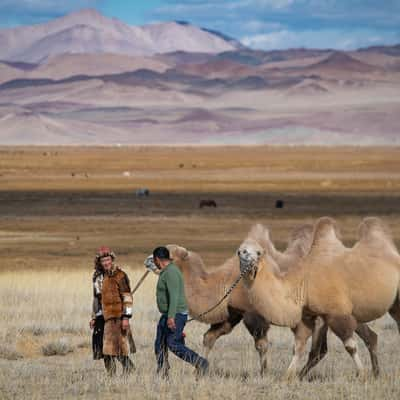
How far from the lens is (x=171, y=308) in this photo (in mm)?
9492

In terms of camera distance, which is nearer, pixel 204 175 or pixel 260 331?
pixel 260 331

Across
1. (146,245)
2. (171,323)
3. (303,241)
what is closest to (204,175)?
(146,245)

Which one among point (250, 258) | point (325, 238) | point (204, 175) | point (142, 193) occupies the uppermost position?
point (204, 175)

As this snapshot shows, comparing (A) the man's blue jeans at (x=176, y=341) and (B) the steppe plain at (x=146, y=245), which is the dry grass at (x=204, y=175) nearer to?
(B) the steppe plain at (x=146, y=245)

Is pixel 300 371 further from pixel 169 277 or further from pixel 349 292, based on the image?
pixel 169 277

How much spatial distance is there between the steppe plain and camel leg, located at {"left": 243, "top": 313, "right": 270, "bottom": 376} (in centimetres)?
26

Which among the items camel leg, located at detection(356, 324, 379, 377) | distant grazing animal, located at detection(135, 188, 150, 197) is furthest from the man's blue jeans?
distant grazing animal, located at detection(135, 188, 150, 197)

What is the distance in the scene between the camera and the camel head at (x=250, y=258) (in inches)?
367

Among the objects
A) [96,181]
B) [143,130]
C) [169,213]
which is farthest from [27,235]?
[143,130]

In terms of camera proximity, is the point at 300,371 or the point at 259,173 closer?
the point at 300,371

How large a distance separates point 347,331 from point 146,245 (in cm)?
1569

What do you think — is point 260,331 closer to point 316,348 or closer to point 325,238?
point 316,348

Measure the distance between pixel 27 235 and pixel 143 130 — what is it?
505 ft

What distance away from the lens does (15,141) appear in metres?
153
